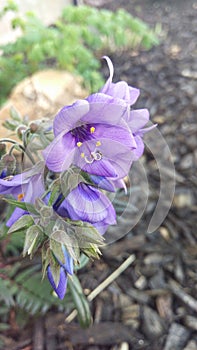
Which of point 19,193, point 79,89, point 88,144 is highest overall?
point 88,144

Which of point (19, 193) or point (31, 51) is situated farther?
point (31, 51)

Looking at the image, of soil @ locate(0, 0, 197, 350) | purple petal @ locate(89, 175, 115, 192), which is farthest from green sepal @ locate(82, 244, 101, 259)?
soil @ locate(0, 0, 197, 350)

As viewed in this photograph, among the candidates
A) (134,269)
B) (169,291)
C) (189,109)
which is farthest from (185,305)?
(189,109)

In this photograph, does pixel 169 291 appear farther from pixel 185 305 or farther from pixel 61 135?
pixel 61 135

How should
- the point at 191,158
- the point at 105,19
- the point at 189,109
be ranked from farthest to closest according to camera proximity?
the point at 105,19 < the point at 189,109 < the point at 191,158

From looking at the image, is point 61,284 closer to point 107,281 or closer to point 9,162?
point 9,162

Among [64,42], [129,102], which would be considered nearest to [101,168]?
[129,102]
